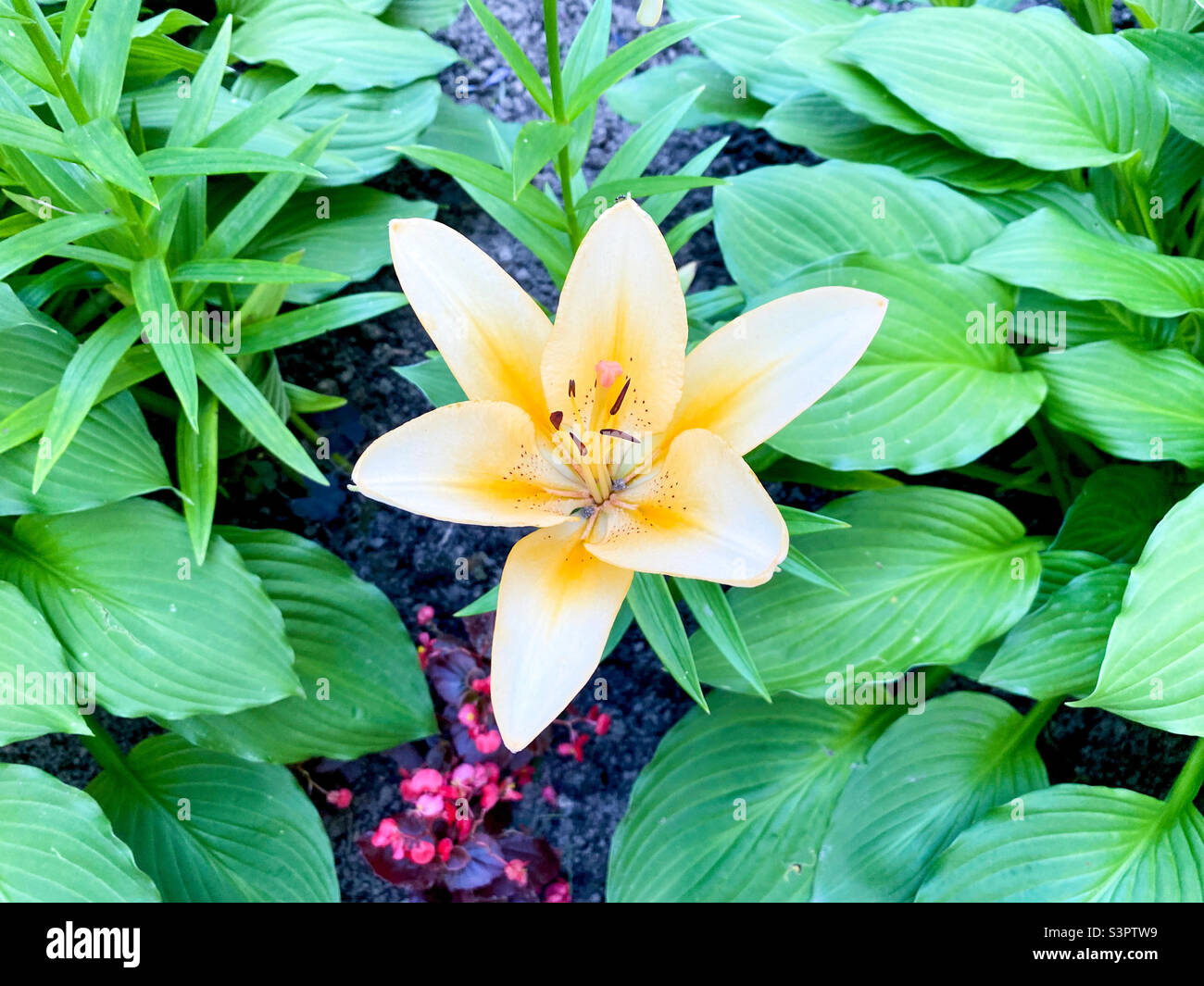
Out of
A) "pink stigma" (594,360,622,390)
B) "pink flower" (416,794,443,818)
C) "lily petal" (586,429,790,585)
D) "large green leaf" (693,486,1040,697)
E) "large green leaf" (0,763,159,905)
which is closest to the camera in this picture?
"lily petal" (586,429,790,585)

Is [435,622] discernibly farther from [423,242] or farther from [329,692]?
[423,242]

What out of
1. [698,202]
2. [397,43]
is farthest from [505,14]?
[698,202]

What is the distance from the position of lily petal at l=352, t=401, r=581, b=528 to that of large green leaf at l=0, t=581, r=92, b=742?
0.65 m

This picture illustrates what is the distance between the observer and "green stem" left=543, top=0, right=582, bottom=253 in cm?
113

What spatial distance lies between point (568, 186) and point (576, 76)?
0.51 ft

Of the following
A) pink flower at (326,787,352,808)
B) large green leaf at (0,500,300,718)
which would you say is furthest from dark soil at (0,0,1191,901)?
large green leaf at (0,500,300,718)

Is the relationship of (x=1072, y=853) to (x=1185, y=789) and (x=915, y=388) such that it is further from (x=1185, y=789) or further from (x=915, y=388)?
(x=915, y=388)

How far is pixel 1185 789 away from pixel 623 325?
47.5 inches

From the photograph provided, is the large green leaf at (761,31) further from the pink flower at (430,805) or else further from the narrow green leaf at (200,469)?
the pink flower at (430,805)

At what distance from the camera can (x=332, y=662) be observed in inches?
65.4

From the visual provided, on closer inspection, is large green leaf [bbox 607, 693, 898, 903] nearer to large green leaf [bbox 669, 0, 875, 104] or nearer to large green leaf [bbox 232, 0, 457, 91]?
large green leaf [bbox 669, 0, 875, 104]

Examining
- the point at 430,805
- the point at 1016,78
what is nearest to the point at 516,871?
the point at 430,805

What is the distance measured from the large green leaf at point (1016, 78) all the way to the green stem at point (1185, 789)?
105 centimetres

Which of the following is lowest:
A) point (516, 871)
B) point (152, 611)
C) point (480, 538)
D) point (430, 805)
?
point (516, 871)
